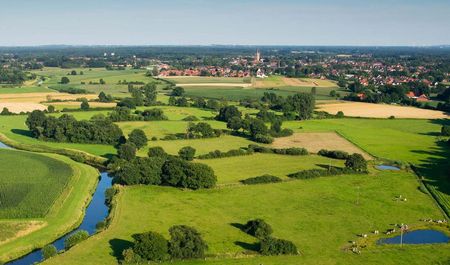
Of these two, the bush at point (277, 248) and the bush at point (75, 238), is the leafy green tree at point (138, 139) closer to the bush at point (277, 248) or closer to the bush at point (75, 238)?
the bush at point (75, 238)

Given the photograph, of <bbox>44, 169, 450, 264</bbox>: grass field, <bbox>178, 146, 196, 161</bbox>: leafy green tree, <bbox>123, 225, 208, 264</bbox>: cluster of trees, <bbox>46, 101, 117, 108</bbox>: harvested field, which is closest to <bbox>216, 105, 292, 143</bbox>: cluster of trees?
<bbox>178, 146, 196, 161</bbox>: leafy green tree

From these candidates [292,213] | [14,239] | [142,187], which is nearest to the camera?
[14,239]

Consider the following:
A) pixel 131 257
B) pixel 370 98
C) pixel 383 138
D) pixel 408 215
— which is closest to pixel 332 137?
pixel 383 138

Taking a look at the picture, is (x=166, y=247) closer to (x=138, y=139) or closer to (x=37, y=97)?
(x=138, y=139)

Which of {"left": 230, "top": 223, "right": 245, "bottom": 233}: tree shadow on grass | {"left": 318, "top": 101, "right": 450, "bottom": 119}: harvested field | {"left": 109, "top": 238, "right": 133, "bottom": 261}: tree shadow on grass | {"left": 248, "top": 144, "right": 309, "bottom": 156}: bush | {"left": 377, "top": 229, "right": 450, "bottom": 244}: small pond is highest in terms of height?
{"left": 318, "top": 101, "right": 450, "bottom": 119}: harvested field

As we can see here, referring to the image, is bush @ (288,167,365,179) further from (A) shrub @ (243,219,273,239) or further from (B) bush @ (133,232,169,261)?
(B) bush @ (133,232,169,261)

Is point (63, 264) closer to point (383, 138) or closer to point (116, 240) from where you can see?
point (116, 240)

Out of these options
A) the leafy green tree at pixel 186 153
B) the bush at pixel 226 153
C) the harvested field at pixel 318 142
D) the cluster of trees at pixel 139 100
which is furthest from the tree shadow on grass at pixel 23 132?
the harvested field at pixel 318 142
